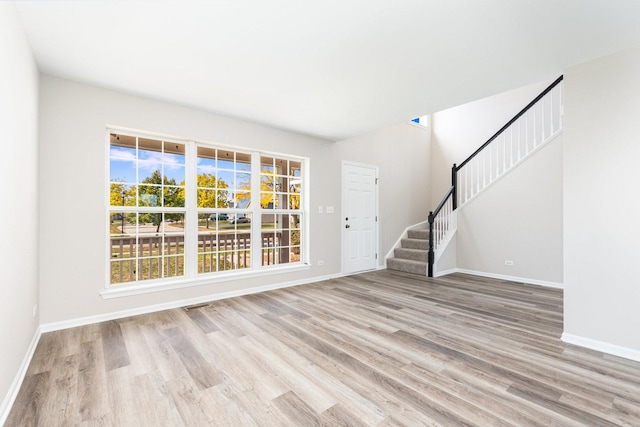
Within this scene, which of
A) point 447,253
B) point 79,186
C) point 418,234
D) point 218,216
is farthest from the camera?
point 418,234

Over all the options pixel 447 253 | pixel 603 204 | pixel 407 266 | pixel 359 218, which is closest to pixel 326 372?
pixel 603 204

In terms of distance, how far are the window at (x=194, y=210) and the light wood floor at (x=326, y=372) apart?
81 cm

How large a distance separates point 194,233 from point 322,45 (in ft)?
9.40

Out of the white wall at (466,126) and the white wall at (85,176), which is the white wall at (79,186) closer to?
the white wall at (85,176)

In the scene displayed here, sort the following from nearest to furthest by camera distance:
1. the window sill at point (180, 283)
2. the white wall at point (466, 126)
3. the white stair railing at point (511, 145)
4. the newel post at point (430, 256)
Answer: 1. the window sill at point (180, 283)
2. the white stair railing at point (511, 145)
3. the newel post at point (430, 256)
4. the white wall at point (466, 126)

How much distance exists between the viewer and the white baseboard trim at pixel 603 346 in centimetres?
235

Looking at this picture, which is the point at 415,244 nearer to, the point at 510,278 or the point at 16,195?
the point at 510,278

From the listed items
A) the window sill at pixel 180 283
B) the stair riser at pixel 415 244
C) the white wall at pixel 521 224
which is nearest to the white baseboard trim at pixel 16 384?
the window sill at pixel 180 283

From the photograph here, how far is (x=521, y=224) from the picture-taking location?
5145 millimetres

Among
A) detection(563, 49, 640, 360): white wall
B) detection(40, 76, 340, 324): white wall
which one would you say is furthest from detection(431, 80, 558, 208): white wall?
detection(40, 76, 340, 324): white wall

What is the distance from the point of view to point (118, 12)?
1.99m

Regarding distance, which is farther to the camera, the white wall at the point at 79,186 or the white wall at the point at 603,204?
the white wall at the point at 79,186

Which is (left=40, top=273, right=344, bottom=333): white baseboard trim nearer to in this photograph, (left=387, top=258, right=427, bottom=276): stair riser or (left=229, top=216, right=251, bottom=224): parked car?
(left=229, top=216, right=251, bottom=224): parked car

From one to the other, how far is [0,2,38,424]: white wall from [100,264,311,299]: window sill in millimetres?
737
